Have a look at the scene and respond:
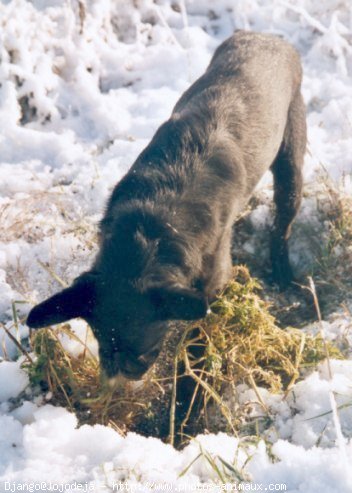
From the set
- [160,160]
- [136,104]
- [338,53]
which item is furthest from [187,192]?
[338,53]

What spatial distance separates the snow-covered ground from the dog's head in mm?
443

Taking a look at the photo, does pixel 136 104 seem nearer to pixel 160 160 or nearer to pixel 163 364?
pixel 160 160

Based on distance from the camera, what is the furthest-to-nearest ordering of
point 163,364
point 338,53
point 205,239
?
point 338,53 → point 163,364 → point 205,239

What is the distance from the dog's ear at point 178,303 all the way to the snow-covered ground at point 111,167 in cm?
67

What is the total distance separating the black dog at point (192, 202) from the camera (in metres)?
2.85

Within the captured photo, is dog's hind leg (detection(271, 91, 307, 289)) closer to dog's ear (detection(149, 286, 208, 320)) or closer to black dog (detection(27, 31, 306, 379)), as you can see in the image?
black dog (detection(27, 31, 306, 379))

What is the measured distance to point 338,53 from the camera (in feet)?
20.0

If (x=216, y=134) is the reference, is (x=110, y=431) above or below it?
below

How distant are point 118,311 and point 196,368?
3.12 feet

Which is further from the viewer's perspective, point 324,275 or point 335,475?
point 324,275

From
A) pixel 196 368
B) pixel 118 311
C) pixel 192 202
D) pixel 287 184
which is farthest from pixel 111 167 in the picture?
pixel 118 311

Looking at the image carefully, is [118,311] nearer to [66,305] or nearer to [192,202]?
[66,305]

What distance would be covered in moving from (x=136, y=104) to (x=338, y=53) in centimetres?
220

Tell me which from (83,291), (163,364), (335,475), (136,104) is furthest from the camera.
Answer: (136,104)
